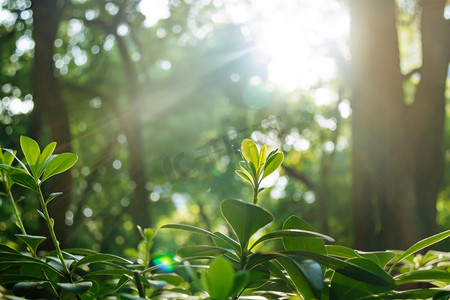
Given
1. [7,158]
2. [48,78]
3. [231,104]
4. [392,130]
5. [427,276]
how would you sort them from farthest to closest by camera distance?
[231,104] → [48,78] → [392,130] → [7,158] → [427,276]

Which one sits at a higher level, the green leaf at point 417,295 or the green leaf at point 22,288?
the green leaf at point 22,288

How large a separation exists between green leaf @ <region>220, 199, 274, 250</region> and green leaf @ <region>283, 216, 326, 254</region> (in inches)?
3.9

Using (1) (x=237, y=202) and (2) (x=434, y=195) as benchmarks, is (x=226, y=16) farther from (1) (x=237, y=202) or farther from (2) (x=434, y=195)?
(1) (x=237, y=202)

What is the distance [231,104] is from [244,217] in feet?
34.3

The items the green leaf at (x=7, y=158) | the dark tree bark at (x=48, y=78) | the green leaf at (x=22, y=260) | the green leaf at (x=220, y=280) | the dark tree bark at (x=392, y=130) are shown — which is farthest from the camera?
the dark tree bark at (x=48, y=78)

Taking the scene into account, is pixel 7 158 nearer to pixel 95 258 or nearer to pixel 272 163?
pixel 95 258

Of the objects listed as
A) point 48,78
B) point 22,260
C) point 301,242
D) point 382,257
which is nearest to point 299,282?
point 301,242

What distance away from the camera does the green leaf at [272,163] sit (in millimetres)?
590

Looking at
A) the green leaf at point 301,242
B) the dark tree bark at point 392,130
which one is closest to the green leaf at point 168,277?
the green leaf at point 301,242

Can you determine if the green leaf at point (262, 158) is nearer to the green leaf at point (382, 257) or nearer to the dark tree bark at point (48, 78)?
the green leaf at point (382, 257)

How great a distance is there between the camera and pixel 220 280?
34 cm

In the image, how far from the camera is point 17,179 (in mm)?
586

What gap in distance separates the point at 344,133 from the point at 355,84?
28.7ft

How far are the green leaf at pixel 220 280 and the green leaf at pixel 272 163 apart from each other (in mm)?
258
